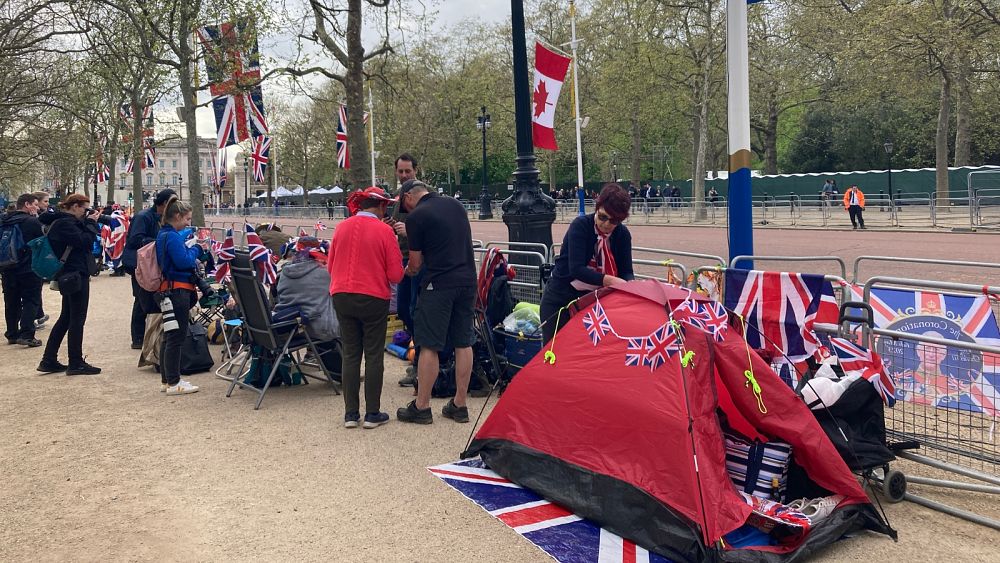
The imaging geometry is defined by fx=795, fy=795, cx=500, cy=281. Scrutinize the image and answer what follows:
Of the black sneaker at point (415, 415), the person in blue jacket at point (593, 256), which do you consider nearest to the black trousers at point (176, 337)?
the black sneaker at point (415, 415)

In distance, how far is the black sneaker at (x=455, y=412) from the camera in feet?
20.7

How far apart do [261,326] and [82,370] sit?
286 centimetres

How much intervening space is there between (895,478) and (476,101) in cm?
5856

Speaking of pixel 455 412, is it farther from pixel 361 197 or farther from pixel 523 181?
pixel 523 181

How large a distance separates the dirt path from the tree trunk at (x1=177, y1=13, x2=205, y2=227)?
15.5 meters

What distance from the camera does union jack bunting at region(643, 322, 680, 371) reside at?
4.33 metres

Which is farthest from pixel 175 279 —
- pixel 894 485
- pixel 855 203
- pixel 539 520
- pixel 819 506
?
pixel 855 203

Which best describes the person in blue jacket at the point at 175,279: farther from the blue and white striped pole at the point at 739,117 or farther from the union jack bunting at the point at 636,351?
the blue and white striped pole at the point at 739,117

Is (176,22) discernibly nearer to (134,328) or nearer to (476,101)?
(134,328)

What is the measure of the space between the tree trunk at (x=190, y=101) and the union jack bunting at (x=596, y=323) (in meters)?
18.6

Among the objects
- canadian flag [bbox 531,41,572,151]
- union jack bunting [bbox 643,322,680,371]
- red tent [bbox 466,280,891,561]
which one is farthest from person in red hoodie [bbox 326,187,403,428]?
canadian flag [bbox 531,41,572,151]

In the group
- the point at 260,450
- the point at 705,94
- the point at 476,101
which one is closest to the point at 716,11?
the point at 705,94

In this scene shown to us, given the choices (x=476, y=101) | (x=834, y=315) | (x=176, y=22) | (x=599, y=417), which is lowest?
(x=599, y=417)

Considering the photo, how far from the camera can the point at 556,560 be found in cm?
384
